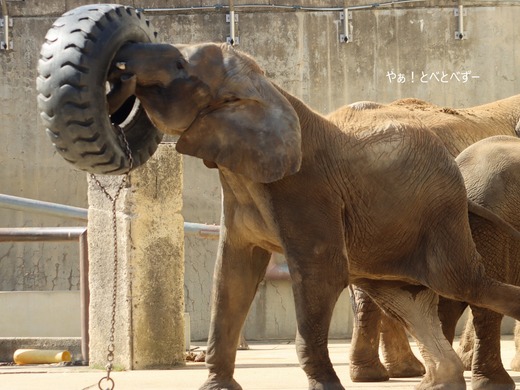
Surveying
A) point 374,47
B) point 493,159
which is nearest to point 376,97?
point 374,47

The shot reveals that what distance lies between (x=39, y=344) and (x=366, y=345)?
3077 mm

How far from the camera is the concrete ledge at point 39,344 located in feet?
34.8

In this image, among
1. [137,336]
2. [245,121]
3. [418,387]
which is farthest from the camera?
[137,336]

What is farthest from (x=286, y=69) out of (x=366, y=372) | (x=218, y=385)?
(x=218, y=385)

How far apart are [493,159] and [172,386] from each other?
238 cm

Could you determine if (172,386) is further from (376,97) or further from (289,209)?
(376,97)

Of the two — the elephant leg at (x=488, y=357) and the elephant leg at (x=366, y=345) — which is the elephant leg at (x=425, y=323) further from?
the elephant leg at (x=366, y=345)

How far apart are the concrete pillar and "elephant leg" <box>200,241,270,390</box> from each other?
2172 millimetres

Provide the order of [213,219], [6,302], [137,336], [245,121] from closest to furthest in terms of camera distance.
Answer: [245,121] < [137,336] < [6,302] < [213,219]

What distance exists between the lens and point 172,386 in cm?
830

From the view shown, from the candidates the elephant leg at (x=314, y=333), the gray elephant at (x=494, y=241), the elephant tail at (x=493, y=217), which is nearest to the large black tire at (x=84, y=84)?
the elephant leg at (x=314, y=333)

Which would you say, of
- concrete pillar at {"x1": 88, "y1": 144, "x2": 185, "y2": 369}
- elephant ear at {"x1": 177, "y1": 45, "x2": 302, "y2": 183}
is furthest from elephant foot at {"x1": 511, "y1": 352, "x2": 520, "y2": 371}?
elephant ear at {"x1": 177, "y1": 45, "x2": 302, "y2": 183}

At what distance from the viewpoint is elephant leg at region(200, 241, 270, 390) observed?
24.8ft

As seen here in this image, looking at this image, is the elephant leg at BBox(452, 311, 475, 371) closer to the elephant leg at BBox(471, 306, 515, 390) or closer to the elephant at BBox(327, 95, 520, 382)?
the elephant at BBox(327, 95, 520, 382)
